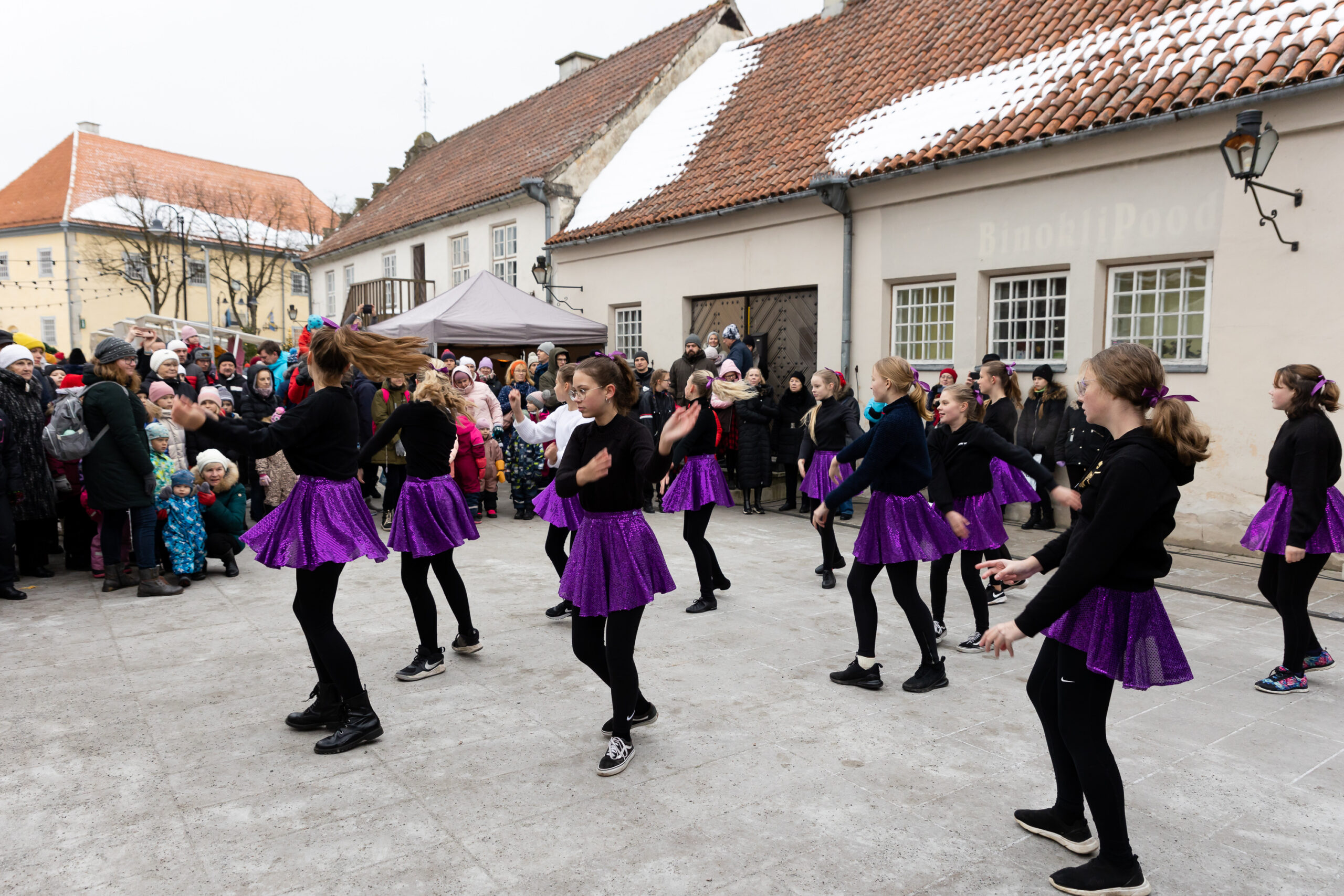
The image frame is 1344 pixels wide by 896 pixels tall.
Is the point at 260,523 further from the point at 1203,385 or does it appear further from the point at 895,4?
the point at 895,4

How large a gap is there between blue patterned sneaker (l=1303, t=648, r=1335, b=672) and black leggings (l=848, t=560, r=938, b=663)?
2.19 metres

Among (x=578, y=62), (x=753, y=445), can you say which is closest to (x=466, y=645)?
(x=753, y=445)

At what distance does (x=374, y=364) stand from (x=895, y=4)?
43.4ft

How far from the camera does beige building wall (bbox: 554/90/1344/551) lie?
7.89 metres

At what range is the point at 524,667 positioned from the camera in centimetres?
525

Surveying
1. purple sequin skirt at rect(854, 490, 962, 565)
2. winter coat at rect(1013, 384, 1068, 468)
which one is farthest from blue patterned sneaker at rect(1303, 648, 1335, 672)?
winter coat at rect(1013, 384, 1068, 468)

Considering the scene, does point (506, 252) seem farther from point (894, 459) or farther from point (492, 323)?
point (894, 459)

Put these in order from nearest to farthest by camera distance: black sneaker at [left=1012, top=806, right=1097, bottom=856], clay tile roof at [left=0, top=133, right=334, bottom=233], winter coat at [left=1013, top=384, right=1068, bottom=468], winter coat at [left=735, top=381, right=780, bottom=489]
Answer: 1. black sneaker at [left=1012, top=806, right=1097, bottom=856]
2. winter coat at [left=1013, top=384, right=1068, bottom=468]
3. winter coat at [left=735, top=381, right=780, bottom=489]
4. clay tile roof at [left=0, top=133, right=334, bottom=233]

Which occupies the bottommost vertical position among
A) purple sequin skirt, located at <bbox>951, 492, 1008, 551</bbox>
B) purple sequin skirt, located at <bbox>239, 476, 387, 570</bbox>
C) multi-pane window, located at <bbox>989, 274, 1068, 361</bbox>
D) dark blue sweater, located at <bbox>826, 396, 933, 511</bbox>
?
purple sequin skirt, located at <bbox>951, 492, 1008, 551</bbox>

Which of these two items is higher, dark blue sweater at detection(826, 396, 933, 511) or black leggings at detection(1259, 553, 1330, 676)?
dark blue sweater at detection(826, 396, 933, 511)

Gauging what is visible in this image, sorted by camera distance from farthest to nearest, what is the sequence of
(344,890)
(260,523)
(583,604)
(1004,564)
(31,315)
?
(31,315) < (260,523) < (583,604) < (1004,564) < (344,890)

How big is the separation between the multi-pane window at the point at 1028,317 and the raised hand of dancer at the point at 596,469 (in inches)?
314

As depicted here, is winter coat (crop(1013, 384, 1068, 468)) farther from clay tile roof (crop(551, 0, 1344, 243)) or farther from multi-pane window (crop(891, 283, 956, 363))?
clay tile roof (crop(551, 0, 1344, 243))

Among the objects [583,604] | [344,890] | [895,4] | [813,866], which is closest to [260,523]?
[583,604]
